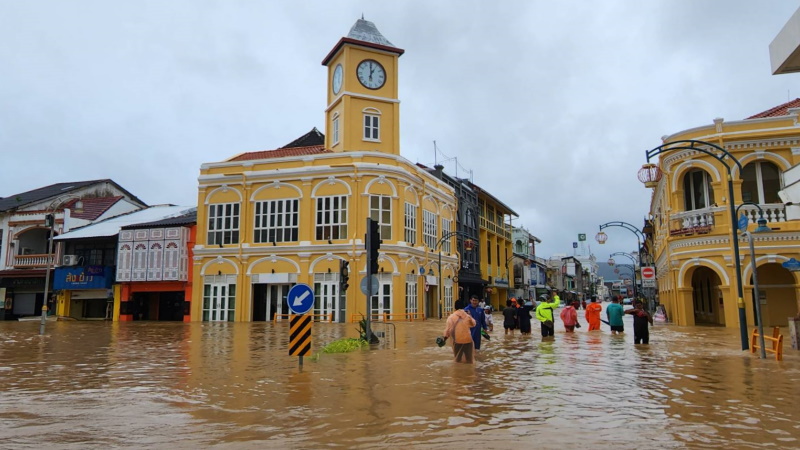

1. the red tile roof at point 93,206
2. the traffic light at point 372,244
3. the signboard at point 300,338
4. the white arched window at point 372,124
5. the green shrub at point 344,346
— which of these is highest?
the white arched window at point 372,124

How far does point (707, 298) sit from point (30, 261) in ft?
139

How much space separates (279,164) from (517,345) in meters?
22.7

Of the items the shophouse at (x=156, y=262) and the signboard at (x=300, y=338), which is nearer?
the signboard at (x=300, y=338)

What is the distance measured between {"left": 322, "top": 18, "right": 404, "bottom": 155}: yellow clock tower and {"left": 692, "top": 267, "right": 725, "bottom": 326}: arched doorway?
18559 millimetres

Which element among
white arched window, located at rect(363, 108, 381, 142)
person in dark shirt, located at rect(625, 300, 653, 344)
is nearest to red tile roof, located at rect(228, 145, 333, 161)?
white arched window, located at rect(363, 108, 381, 142)

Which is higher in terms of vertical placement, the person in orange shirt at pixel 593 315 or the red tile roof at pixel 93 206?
the red tile roof at pixel 93 206

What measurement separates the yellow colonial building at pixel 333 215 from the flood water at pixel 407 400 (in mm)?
18679

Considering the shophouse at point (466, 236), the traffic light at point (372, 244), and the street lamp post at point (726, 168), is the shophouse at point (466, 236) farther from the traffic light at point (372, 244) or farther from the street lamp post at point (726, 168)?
the traffic light at point (372, 244)

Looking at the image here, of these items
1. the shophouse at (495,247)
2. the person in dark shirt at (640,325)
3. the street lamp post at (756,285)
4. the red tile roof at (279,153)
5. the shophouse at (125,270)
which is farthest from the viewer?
the shophouse at (495,247)

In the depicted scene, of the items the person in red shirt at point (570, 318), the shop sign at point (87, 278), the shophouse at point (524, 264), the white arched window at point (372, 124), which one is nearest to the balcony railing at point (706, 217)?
the person in red shirt at point (570, 318)

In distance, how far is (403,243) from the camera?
3422cm

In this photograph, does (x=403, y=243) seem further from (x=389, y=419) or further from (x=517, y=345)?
(x=389, y=419)

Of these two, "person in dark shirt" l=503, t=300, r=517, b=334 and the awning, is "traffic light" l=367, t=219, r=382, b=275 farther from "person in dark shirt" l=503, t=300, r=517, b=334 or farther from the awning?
the awning

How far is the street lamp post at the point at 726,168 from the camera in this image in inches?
556
